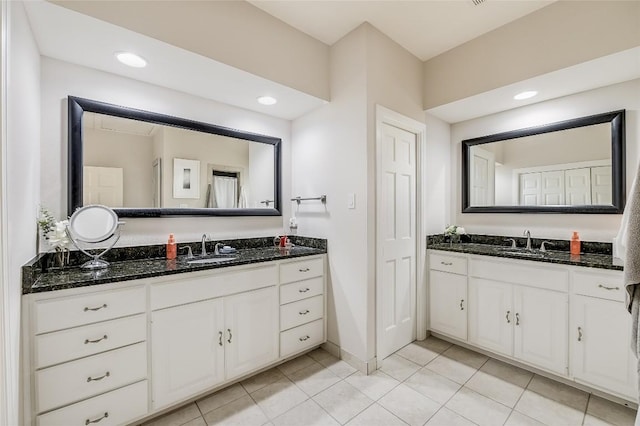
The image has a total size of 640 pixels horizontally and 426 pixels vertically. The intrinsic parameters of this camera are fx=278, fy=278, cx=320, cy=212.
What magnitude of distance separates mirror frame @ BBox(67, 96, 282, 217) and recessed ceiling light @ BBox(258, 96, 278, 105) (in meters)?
0.33

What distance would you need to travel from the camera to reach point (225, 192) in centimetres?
251

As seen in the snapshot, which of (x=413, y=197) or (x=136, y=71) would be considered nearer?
(x=136, y=71)

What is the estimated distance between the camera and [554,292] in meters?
2.00

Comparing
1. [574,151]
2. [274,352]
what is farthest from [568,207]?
[274,352]

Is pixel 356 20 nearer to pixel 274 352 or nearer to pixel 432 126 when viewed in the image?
pixel 432 126

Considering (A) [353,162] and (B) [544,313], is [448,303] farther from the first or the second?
(A) [353,162]

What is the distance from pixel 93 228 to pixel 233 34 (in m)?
1.58

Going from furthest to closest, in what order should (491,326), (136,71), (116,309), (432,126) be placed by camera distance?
(432,126) < (491,326) < (136,71) < (116,309)

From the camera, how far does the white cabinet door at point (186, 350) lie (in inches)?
64.4

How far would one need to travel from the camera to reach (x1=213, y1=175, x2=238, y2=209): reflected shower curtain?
246cm

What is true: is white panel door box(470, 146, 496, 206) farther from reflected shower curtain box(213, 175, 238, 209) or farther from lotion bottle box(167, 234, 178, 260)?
lotion bottle box(167, 234, 178, 260)

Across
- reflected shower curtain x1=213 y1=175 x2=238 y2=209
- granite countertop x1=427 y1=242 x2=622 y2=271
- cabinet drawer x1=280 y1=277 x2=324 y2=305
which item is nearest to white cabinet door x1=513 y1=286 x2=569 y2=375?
granite countertop x1=427 y1=242 x2=622 y2=271

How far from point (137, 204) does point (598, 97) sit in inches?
146

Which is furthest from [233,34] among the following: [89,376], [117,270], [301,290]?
[89,376]
